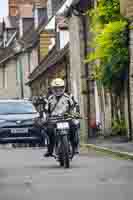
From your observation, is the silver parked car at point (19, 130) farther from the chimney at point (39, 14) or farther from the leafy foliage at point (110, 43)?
the chimney at point (39, 14)

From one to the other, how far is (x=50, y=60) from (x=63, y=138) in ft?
98.6

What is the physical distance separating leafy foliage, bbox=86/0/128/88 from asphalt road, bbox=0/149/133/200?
28.8ft

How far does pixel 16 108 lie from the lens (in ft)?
→ 78.2

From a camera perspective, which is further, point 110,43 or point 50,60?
point 50,60

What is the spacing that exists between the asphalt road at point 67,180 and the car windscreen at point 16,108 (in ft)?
29.7

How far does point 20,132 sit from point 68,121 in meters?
9.34

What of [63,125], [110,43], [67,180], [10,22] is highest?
[10,22]

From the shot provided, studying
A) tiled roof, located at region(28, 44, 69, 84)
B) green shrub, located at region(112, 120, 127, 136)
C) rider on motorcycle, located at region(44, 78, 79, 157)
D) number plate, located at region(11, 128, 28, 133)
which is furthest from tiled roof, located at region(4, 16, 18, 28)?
rider on motorcycle, located at region(44, 78, 79, 157)

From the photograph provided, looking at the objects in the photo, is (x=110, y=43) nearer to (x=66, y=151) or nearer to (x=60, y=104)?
(x=60, y=104)

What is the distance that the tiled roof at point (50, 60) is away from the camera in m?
37.7

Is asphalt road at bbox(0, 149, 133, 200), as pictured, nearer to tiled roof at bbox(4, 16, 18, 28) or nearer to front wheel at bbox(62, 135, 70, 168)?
front wheel at bbox(62, 135, 70, 168)

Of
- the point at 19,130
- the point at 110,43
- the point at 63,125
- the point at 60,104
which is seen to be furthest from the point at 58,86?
the point at 110,43

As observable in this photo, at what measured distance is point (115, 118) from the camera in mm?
26391

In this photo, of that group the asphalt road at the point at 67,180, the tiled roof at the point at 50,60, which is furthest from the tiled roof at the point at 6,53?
the asphalt road at the point at 67,180
